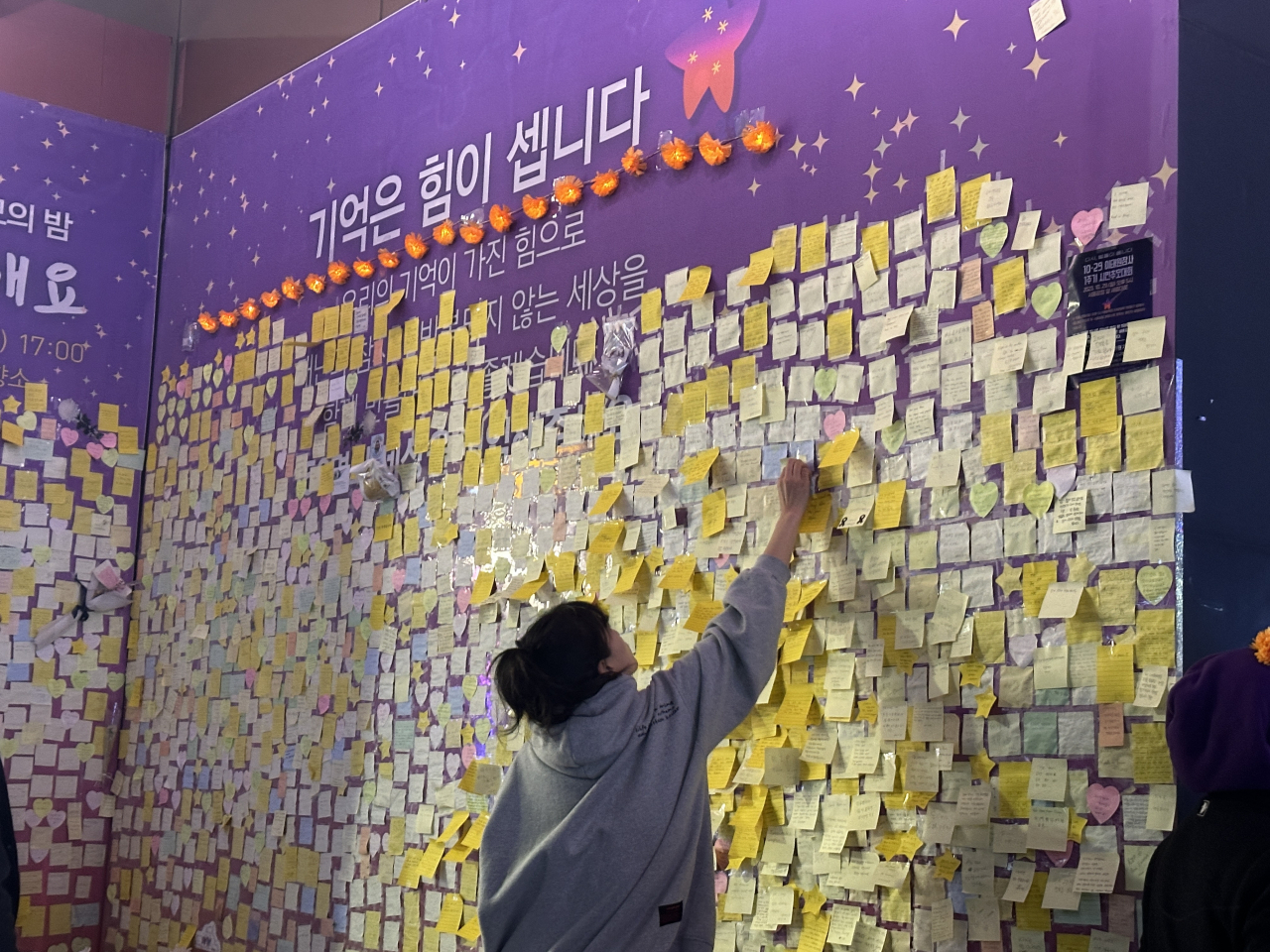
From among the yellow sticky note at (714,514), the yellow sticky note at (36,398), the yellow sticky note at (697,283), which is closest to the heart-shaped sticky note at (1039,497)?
the yellow sticky note at (714,514)

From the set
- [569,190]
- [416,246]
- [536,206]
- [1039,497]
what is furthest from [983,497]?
[416,246]

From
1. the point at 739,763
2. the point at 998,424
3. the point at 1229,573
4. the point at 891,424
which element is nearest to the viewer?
the point at 1229,573

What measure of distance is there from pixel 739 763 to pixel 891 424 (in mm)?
795

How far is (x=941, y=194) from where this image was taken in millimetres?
2814

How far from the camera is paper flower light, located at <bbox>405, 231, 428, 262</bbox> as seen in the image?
4.07 metres

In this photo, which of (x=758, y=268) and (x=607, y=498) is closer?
(x=758, y=268)

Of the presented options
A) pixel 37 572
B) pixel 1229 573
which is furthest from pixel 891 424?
pixel 37 572

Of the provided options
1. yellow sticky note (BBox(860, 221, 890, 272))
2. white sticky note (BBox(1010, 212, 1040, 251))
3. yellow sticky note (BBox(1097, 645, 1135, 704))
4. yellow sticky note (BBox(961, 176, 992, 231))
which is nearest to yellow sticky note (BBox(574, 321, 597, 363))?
yellow sticky note (BBox(860, 221, 890, 272))

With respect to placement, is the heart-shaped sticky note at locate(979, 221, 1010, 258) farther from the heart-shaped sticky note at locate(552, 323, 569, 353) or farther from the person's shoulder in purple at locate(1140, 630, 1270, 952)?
the heart-shaped sticky note at locate(552, 323, 569, 353)

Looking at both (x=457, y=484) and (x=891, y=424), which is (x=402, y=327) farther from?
(x=891, y=424)

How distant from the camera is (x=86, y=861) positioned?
5.06 meters

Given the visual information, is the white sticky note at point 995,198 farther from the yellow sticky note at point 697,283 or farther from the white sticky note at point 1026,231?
the yellow sticky note at point 697,283

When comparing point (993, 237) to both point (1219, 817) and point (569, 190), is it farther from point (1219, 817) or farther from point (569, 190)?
point (569, 190)

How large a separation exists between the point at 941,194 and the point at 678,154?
75 cm
